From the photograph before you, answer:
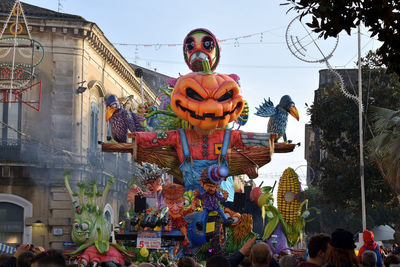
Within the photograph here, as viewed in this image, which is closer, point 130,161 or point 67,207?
point 67,207

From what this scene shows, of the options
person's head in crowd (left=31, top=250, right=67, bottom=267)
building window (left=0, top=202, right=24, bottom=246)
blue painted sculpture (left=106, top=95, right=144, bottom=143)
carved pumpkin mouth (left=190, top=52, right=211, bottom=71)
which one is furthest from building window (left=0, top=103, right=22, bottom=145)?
person's head in crowd (left=31, top=250, right=67, bottom=267)

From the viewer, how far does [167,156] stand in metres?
21.7

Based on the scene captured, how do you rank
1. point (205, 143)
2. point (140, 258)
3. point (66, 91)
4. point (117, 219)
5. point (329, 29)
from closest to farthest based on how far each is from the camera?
point (329, 29) → point (140, 258) → point (205, 143) → point (66, 91) → point (117, 219)

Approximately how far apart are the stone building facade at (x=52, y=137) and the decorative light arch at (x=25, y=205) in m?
0.04

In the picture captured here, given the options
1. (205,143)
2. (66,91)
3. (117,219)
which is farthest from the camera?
(117,219)

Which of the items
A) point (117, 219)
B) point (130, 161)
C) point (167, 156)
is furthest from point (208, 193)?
point (130, 161)

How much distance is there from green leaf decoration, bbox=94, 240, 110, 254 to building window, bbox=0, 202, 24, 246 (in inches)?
532

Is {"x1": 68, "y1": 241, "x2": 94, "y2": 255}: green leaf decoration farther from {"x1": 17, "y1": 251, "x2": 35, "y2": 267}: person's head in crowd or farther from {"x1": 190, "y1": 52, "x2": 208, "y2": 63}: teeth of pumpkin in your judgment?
{"x1": 17, "y1": 251, "x2": 35, "y2": 267}: person's head in crowd

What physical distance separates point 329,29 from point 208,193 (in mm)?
12014

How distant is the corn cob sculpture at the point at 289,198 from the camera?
2131 cm

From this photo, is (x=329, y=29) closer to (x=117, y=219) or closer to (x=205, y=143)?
(x=205, y=143)

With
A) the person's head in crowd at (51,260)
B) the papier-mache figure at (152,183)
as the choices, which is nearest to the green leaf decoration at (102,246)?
the papier-mache figure at (152,183)

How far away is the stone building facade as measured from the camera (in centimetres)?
3089

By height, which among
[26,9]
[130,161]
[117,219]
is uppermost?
[26,9]
